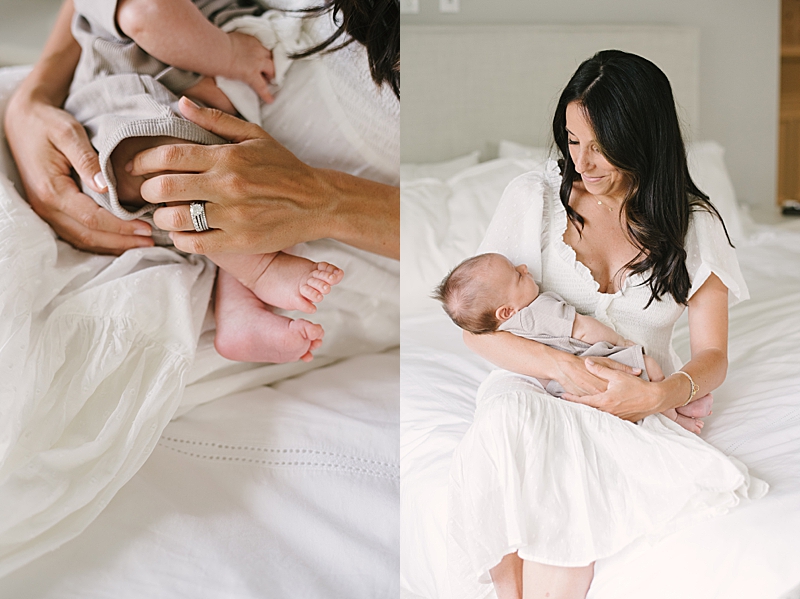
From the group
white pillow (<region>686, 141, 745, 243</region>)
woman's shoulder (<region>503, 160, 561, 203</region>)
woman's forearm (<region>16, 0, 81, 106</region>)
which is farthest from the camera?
white pillow (<region>686, 141, 745, 243</region>)

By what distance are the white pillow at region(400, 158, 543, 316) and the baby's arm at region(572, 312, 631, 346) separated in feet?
0.89

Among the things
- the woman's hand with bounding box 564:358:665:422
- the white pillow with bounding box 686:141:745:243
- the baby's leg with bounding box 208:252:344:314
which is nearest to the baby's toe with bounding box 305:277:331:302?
the baby's leg with bounding box 208:252:344:314

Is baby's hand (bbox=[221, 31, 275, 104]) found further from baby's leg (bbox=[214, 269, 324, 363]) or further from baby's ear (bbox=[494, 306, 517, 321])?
baby's ear (bbox=[494, 306, 517, 321])

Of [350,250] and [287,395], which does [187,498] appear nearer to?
[287,395]

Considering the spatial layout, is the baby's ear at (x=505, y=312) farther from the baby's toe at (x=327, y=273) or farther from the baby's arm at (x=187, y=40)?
the baby's arm at (x=187, y=40)

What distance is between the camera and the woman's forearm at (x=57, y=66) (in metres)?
0.77

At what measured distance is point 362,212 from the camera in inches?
28.7

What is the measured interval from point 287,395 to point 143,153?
0.37 m

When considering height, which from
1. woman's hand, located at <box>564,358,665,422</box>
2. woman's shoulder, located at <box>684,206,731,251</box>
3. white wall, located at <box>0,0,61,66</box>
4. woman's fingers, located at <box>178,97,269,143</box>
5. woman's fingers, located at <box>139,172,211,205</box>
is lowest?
woman's hand, located at <box>564,358,665,422</box>

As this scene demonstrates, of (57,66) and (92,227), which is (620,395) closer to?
(92,227)

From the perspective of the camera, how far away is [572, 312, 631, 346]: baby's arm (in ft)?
A: 1.64

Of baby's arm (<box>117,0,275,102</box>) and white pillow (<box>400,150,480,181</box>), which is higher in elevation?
baby's arm (<box>117,0,275,102</box>)

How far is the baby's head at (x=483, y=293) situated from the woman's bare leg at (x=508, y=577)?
0.56 feet

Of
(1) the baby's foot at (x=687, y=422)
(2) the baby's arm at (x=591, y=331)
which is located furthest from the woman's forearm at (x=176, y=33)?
(1) the baby's foot at (x=687, y=422)
